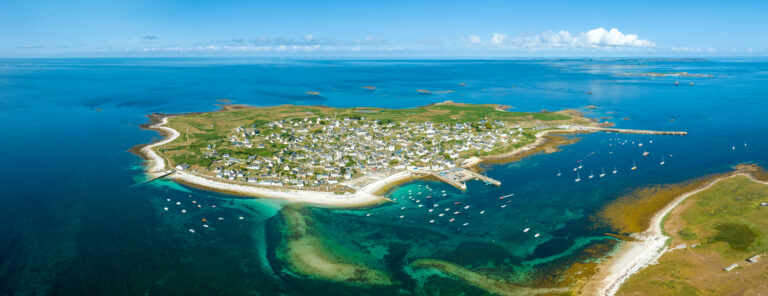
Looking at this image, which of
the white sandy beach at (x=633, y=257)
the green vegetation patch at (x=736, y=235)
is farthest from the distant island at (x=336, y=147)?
the green vegetation patch at (x=736, y=235)

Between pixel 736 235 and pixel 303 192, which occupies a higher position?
pixel 303 192

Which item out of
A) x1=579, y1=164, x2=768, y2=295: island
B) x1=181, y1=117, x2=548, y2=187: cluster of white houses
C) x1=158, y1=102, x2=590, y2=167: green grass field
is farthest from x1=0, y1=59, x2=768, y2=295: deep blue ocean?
x1=158, y1=102, x2=590, y2=167: green grass field

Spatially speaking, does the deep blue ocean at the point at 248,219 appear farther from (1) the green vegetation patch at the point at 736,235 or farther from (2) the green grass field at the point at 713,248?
(1) the green vegetation patch at the point at 736,235

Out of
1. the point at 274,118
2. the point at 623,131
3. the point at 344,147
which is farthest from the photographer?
the point at 274,118

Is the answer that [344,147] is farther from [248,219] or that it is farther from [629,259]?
[629,259]

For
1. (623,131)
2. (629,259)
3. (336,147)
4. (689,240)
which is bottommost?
(629,259)

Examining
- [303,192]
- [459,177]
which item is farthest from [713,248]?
[303,192]

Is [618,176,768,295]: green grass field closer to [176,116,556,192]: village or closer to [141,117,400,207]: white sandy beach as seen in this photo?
[176,116,556,192]: village

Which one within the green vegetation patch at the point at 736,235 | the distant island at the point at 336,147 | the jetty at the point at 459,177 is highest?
the distant island at the point at 336,147
